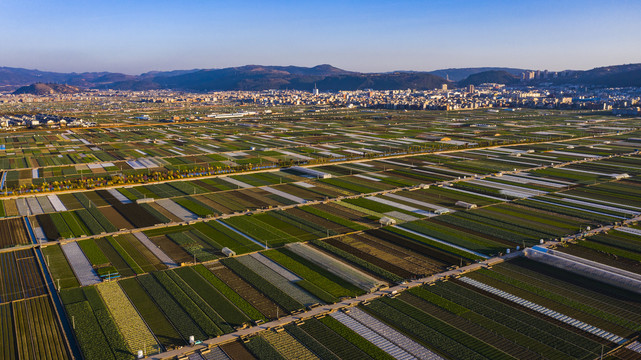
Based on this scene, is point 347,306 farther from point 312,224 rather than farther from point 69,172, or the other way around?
point 69,172

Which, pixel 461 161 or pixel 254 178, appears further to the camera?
pixel 461 161

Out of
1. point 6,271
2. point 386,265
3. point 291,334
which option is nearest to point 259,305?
point 291,334

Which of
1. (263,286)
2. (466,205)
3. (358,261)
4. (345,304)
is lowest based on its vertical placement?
(345,304)

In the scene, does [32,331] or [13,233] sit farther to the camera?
[13,233]

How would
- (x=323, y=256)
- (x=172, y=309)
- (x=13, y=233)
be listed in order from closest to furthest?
(x=172, y=309) < (x=323, y=256) < (x=13, y=233)

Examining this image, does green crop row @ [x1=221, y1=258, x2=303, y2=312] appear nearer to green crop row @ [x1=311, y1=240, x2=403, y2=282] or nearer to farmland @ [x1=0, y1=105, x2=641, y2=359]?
farmland @ [x1=0, y1=105, x2=641, y2=359]

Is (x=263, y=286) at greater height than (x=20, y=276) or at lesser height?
lesser

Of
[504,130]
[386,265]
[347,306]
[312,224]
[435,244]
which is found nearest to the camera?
[347,306]

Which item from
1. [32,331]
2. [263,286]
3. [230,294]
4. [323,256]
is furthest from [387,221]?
[32,331]

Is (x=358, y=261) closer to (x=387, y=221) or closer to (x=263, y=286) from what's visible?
(x=263, y=286)
